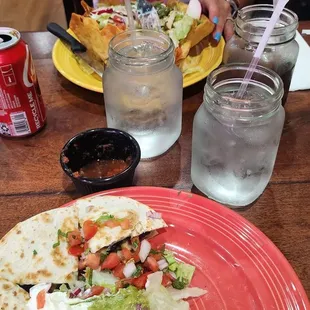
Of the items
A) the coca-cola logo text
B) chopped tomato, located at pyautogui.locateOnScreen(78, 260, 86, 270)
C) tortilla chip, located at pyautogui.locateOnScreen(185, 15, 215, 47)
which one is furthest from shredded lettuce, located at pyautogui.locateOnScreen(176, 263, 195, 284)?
tortilla chip, located at pyautogui.locateOnScreen(185, 15, 215, 47)

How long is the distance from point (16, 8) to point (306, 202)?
11.8 ft

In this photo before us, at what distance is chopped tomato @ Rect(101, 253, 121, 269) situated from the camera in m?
0.92

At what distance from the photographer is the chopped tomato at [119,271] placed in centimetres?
91

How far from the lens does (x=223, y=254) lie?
96cm

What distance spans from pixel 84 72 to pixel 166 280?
858mm

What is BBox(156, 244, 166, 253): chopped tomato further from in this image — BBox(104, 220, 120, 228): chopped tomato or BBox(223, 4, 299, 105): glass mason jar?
BBox(223, 4, 299, 105): glass mason jar

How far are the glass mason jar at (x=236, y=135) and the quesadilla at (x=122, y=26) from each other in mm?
482

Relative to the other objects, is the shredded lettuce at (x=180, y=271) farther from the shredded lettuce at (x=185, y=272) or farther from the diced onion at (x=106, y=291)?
the diced onion at (x=106, y=291)

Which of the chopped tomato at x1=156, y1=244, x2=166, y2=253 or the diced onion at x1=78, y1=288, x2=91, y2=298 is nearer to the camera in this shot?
the diced onion at x1=78, y1=288, x2=91, y2=298

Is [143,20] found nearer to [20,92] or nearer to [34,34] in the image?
[34,34]

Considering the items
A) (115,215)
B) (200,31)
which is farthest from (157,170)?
(200,31)

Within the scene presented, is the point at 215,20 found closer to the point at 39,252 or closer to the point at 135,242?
the point at 135,242

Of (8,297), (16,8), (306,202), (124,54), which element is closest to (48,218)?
(8,297)

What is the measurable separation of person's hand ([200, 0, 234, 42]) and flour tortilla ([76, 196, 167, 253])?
872 millimetres
